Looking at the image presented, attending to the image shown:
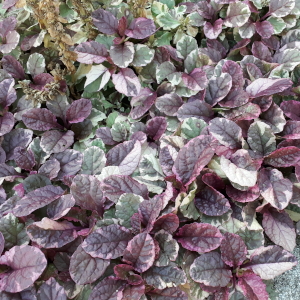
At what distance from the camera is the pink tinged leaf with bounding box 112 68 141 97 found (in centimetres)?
143

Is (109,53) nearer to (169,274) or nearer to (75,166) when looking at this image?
(75,166)

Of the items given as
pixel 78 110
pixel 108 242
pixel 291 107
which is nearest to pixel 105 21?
pixel 78 110

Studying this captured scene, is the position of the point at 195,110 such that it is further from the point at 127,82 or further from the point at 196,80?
the point at 127,82

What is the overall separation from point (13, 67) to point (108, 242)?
95cm

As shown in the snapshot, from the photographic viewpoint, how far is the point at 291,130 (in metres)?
1.28

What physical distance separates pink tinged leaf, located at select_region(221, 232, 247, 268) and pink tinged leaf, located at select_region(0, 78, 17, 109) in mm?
1001

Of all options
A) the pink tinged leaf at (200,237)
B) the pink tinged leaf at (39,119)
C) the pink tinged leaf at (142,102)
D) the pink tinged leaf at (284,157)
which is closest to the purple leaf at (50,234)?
the pink tinged leaf at (200,237)

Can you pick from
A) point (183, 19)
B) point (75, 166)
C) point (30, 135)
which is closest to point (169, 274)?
point (75, 166)

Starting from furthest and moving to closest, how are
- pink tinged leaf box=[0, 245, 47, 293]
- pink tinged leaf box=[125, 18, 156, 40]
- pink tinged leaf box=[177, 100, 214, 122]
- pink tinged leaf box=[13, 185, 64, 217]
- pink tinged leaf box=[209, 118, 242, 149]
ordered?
pink tinged leaf box=[125, 18, 156, 40]
pink tinged leaf box=[177, 100, 214, 122]
pink tinged leaf box=[209, 118, 242, 149]
pink tinged leaf box=[13, 185, 64, 217]
pink tinged leaf box=[0, 245, 47, 293]

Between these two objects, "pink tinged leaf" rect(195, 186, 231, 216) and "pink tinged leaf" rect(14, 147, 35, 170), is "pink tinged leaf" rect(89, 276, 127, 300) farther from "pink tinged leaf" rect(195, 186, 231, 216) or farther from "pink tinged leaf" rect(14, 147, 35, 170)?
"pink tinged leaf" rect(14, 147, 35, 170)

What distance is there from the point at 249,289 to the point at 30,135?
0.98 m

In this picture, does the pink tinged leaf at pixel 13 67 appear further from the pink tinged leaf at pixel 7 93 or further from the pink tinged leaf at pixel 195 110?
the pink tinged leaf at pixel 195 110

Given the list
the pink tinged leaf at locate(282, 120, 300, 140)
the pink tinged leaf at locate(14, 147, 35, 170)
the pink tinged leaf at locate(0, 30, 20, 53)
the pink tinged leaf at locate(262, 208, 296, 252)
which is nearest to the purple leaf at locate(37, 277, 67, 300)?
the pink tinged leaf at locate(14, 147, 35, 170)

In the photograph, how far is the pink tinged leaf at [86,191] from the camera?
44.4 inches
